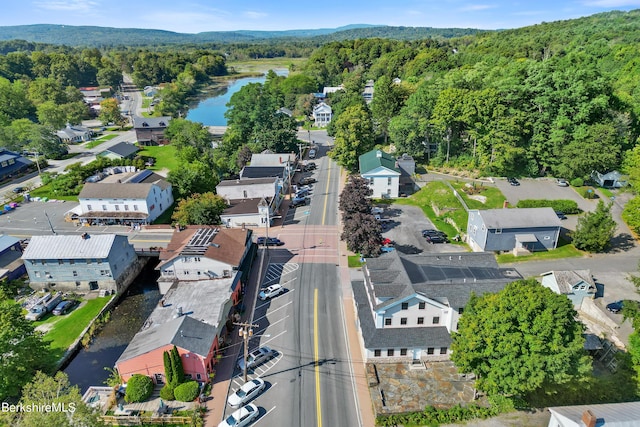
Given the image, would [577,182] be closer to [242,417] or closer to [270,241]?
[270,241]

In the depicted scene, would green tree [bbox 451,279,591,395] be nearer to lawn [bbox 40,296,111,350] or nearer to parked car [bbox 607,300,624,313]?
parked car [bbox 607,300,624,313]

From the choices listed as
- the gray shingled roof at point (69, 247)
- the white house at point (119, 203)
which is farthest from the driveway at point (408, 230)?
the white house at point (119, 203)

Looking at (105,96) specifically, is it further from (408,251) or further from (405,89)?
(408,251)

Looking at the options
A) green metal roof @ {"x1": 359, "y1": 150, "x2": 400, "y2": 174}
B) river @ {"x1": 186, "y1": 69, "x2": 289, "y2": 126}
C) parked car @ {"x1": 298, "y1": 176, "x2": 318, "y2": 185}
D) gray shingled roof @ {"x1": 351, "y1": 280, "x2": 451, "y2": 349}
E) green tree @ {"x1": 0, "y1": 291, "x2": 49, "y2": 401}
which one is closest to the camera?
green tree @ {"x1": 0, "y1": 291, "x2": 49, "y2": 401}

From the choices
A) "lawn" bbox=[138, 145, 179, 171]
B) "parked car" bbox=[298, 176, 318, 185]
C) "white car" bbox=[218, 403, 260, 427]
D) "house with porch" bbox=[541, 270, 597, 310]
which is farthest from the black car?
"lawn" bbox=[138, 145, 179, 171]

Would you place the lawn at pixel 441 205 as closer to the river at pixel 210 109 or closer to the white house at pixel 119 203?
the white house at pixel 119 203
